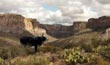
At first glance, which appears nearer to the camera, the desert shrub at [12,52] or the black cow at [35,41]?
the desert shrub at [12,52]

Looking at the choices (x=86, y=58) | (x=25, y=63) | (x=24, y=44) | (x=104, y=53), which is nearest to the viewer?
(x=25, y=63)

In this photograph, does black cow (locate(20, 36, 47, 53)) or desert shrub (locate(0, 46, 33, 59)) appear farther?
black cow (locate(20, 36, 47, 53))

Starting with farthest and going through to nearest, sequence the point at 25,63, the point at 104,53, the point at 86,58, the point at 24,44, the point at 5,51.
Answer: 1. the point at 24,44
2. the point at 5,51
3. the point at 104,53
4. the point at 86,58
5. the point at 25,63

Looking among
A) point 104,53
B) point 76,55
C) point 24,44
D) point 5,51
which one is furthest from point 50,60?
point 24,44

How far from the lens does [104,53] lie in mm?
67438

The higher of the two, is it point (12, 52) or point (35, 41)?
point (35, 41)

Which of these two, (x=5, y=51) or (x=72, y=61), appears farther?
(x=5, y=51)

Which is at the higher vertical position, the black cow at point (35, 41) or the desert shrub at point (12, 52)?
the black cow at point (35, 41)

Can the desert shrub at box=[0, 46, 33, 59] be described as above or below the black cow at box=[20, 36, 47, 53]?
below

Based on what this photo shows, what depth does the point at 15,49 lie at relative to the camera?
316ft

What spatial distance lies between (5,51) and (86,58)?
3426cm

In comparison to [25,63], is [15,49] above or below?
below

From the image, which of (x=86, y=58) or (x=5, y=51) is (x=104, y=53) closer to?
(x=86, y=58)

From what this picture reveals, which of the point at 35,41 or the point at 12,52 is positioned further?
the point at 35,41
